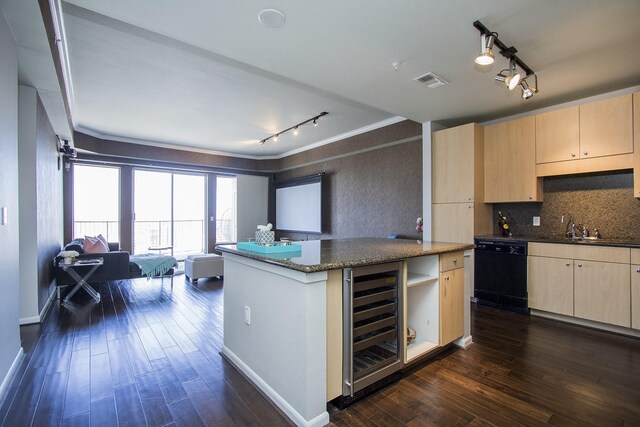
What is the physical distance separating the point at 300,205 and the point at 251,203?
1.50 m

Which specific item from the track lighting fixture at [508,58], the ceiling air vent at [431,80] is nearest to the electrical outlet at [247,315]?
the track lighting fixture at [508,58]

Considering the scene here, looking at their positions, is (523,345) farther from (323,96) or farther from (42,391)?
(42,391)

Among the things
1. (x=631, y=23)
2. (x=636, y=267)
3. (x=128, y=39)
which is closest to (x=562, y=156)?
(x=636, y=267)

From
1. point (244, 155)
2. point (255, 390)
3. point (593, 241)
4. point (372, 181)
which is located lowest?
point (255, 390)

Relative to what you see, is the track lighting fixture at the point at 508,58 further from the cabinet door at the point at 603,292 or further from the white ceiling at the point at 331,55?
the cabinet door at the point at 603,292

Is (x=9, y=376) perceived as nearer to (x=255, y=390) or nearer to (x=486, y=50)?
(x=255, y=390)

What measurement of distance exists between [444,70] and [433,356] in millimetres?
2533

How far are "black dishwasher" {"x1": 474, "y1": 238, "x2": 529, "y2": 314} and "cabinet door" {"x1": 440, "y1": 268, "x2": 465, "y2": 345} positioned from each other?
4.40 ft

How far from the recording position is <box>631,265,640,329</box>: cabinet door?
274cm

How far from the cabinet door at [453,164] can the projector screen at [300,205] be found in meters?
2.74

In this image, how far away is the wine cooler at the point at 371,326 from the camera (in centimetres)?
176

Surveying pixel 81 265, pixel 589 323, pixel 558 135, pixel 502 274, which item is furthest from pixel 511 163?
pixel 81 265

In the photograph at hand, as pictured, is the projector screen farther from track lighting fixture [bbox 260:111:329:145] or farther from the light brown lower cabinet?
the light brown lower cabinet

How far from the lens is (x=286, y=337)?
1.74m
